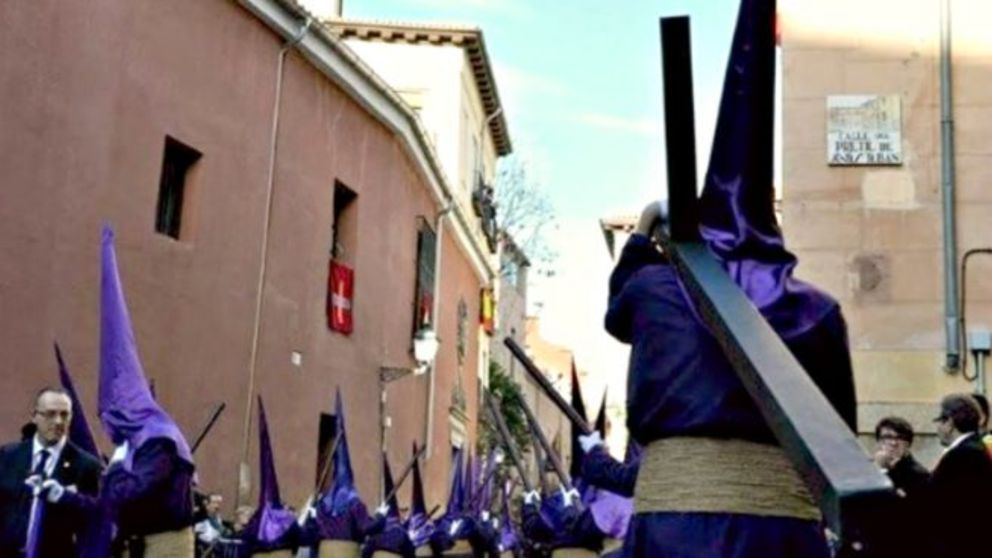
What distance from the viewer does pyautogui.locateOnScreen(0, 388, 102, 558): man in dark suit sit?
327 inches

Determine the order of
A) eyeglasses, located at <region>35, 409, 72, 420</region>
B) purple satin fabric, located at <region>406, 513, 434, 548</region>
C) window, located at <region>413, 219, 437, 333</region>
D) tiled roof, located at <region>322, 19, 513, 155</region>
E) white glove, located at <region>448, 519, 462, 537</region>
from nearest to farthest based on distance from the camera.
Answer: eyeglasses, located at <region>35, 409, 72, 420</region> → purple satin fabric, located at <region>406, 513, 434, 548</region> → white glove, located at <region>448, 519, 462, 537</region> → window, located at <region>413, 219, 437, 333</region> → tiled roof, located at <region>322, 19, 513, 155</region>

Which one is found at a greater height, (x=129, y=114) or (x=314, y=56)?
(x=314, y=56)

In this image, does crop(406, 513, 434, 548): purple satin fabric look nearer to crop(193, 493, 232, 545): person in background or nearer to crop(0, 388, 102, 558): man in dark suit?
crop(193, 493, 232, 545): person in background

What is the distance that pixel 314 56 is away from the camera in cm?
1916

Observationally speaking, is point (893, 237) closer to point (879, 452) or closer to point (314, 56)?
point (879, 452)

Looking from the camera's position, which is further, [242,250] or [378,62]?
[378,62]

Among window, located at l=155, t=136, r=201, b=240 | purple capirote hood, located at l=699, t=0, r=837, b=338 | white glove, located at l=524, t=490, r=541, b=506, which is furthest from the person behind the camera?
window, located at l=155, t=136, r=201, b=240

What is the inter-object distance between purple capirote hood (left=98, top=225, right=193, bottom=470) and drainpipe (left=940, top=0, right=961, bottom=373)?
8.53m

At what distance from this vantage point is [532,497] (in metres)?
14.9

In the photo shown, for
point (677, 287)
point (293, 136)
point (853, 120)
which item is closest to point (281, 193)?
point (293, 136)

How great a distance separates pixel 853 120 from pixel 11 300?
27.1 ft

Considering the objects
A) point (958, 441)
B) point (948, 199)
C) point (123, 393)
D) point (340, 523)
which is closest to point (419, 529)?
point (340, 523)

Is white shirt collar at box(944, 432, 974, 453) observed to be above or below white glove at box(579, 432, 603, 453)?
above

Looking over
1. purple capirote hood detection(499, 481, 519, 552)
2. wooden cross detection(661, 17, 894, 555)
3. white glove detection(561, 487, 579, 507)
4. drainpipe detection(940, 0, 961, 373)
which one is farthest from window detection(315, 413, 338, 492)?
wooden cross detection(661, 17, 894, 555)
